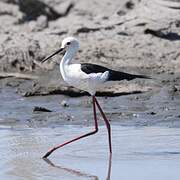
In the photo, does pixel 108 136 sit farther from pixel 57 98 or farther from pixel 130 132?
pixel 57 98

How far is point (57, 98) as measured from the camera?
10430 millimetres

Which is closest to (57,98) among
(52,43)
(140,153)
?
(52,43)

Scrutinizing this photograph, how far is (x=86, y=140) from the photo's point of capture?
8484mm

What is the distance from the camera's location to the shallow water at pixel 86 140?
22.8 feet

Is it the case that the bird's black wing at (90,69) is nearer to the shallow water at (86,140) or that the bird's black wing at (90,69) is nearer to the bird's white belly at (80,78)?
the bird's white belly at (80,78)

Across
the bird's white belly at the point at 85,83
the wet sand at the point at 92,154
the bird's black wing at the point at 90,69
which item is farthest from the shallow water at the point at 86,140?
the bird's black wing at the point at 90,69

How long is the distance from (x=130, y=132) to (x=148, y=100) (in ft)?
5.02

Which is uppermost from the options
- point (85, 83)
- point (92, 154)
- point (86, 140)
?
point (85, 83)

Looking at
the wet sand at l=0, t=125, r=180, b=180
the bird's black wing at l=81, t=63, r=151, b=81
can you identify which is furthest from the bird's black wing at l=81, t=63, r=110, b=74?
the wet sand at l=0, t=125, r=180, b=180

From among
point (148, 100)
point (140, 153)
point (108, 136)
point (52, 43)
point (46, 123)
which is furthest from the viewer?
point (52, 43)

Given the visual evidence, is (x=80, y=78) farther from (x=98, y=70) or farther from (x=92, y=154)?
(x=92, y=154)

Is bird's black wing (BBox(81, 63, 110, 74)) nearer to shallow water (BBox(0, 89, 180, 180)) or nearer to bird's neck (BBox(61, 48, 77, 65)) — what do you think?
bird's neck (BBox(61, 48, 77, 65))

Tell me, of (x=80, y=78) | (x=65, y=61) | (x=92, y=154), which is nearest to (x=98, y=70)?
(x=80, y=78)

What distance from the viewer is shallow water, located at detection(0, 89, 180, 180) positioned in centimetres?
694
